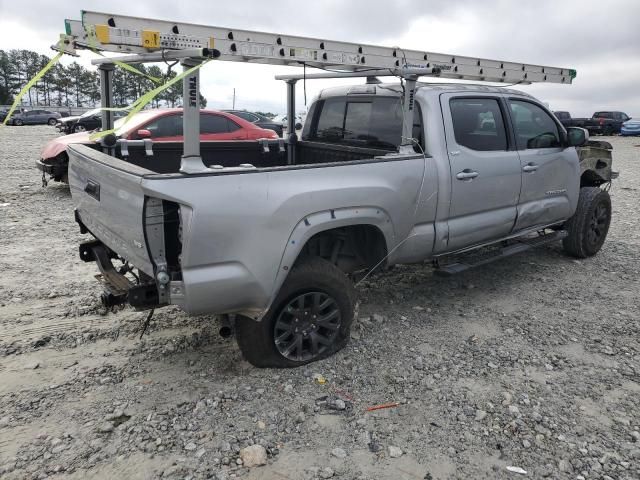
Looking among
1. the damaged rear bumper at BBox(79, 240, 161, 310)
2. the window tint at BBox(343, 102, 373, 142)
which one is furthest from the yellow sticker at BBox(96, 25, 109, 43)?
the window tint at BBox(343, 102, 373, 142)

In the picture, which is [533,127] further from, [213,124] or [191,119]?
[213,124]

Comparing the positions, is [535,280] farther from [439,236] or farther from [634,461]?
[634,461]

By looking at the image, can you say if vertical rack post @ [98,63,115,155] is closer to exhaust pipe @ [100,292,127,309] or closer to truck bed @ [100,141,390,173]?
truck bed @ [100,141,390,173]

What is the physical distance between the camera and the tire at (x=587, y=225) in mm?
5910

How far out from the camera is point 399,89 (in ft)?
14.4

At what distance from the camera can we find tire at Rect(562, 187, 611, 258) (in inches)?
233

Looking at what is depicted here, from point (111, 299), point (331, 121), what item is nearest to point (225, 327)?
point (111, 299)

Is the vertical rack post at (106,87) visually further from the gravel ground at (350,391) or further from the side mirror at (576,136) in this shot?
the side mirror at (576,136)

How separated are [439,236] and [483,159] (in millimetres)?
820

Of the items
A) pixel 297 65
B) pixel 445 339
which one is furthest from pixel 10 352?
pixel 445 339

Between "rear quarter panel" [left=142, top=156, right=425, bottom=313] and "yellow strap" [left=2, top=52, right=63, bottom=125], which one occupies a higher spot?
"yellow strap" [left=2, top=52, right=63, bottom=125]

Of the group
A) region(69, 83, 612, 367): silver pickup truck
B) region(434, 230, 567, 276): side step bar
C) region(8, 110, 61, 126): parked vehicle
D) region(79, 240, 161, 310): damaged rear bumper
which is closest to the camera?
region(69, 83, 612, 367): silver pickup truck

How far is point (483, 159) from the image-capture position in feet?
14.6

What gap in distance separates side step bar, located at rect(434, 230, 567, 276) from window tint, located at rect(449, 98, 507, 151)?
993 millimetres
